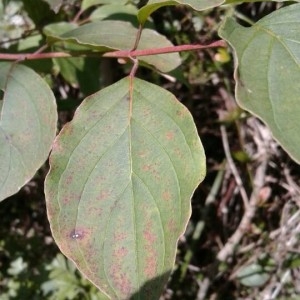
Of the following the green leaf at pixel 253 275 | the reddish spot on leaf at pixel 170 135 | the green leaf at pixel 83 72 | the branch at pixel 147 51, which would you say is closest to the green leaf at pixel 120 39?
the branch at pixel 147 51

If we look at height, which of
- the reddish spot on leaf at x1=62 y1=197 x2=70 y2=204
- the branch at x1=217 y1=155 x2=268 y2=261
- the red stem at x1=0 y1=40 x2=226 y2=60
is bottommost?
the branch at x1=217 y1=155 x2=268 y2=261

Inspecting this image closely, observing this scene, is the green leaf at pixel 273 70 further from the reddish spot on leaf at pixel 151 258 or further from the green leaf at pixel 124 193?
the reddish spot on leaf at pixel 151 258

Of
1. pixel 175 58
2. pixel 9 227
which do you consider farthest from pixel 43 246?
pixel 175 58

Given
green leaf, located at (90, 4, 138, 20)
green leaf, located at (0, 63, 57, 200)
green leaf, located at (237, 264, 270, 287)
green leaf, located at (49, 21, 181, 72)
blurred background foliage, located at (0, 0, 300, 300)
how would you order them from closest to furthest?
green leaf, located at (0, 63, 57, 200), green leaf, located at (49, 21, 181, 72), green leaf, located at (90, 4, 138, 20), blurred background foliage, located at (0, 0, 300, 300), green leaf, located at (237, 264, 270, 287)

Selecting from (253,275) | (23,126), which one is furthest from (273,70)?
(253,275)

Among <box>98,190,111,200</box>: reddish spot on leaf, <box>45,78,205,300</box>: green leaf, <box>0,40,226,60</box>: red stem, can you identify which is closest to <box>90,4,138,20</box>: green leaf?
<box>0,40,226,60</box>: red stem

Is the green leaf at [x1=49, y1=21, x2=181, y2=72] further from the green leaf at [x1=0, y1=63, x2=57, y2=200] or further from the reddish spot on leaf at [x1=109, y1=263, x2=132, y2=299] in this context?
the reddish spot on leaf at [x1=109, y1=263, x2=132, y2=299]

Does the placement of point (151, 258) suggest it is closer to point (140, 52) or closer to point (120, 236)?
point (120, 236)
